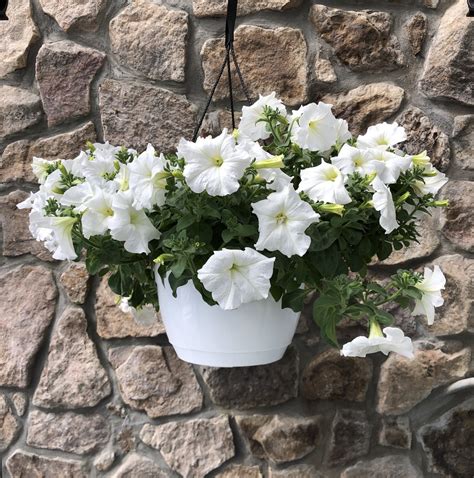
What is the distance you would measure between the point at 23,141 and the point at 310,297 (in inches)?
32.6

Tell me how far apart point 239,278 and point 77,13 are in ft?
3.53

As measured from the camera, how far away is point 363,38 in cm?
152

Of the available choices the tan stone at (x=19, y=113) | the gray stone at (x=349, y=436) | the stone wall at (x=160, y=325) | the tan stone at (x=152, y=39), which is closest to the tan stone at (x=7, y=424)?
the stone wall at (x=160, y=325)

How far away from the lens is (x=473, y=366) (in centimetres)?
148

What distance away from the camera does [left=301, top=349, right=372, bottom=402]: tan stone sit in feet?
4.93

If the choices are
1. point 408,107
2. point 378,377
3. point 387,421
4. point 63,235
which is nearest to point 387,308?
point 378,377

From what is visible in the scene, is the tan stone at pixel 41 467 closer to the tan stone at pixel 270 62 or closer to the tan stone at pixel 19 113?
the tan stone at pixel 19 113

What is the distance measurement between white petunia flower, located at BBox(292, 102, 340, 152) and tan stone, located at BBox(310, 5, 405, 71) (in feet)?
2.03

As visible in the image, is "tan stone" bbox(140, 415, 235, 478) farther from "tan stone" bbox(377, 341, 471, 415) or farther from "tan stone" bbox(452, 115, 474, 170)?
"tan stone" bbox(452, 115, 474, 170)

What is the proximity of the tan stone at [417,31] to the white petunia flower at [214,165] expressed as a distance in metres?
0.86

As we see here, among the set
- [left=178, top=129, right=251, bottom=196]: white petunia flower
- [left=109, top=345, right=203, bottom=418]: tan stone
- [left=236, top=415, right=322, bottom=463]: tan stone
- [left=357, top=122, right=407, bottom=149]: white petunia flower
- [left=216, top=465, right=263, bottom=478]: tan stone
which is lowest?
[left=216, top=465, right=263, bottom=478]: tan stone

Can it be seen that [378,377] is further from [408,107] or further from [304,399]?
[408,107]

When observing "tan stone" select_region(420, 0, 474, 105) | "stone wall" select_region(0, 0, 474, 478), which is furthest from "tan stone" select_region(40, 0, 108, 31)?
"tan stone" select_region(420, 0, 474, 105)

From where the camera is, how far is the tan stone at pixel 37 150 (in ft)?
5.19
